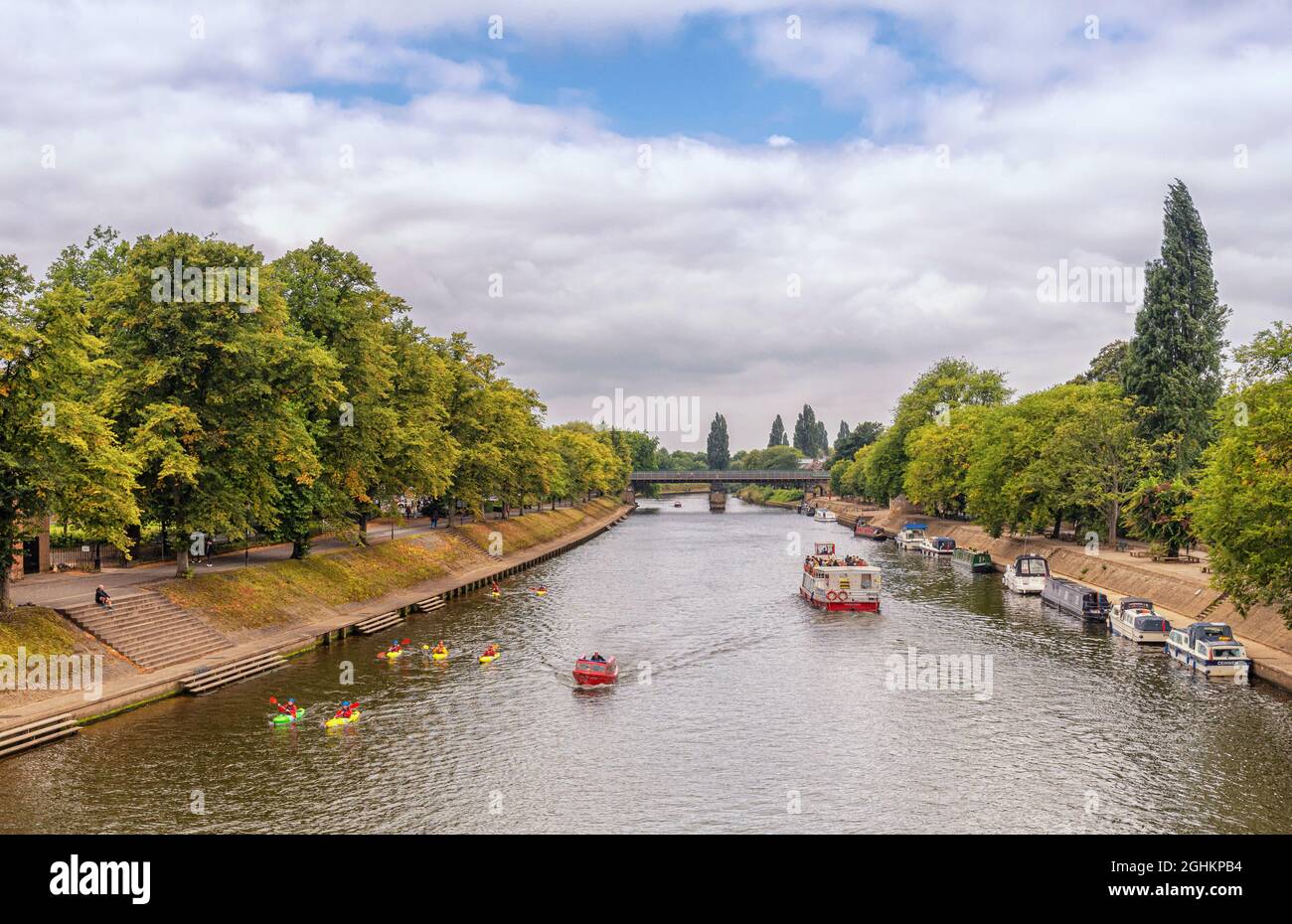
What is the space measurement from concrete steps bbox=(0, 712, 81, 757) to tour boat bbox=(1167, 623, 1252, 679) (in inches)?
2231

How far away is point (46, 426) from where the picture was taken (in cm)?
4112

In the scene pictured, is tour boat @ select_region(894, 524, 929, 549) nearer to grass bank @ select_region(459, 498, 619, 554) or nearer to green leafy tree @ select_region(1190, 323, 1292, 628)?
grass bank @ select_region(459, 498, 619, 554)

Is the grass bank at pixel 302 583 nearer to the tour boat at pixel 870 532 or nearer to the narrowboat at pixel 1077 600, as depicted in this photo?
the narrowboat at pixel 1077 600

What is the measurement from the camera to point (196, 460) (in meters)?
53.6

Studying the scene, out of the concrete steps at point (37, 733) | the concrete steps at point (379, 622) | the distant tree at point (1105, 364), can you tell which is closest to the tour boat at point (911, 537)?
the distant tree at point (1105, 364)

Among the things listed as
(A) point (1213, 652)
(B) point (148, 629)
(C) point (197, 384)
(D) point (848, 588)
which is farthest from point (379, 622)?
(A) point (1213, 652)

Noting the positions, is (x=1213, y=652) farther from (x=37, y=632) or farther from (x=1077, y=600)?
(x=37, y=632)

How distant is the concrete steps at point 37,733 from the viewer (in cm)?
3497

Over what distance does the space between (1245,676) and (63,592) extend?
66.5 m

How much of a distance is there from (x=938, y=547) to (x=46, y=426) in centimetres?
10733

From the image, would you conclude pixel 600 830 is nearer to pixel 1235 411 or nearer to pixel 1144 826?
pixel 1144 826

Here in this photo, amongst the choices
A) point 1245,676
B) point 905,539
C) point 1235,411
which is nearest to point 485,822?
point 1245,676

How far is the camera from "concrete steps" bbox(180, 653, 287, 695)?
1768 inches

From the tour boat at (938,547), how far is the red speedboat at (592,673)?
83083mm
